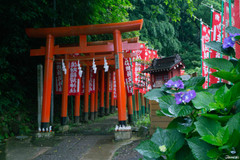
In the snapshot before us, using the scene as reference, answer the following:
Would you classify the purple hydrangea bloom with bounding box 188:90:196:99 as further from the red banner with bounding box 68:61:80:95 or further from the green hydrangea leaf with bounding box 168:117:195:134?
the red banner with bounding box 68:61:80:95

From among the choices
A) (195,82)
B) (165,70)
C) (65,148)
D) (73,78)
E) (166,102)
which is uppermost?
(165,70)

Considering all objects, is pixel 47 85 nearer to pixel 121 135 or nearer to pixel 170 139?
pixel 121 135

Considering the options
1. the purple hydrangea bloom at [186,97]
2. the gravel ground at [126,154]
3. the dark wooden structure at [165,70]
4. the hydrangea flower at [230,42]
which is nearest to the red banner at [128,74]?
the dark wooden structure at [165,70]

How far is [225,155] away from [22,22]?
808 centimetres

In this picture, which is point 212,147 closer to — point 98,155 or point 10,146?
→ point 98,155

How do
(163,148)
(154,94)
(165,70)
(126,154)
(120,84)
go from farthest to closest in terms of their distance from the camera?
(165,70), (120,84), (126,154), (154,94), (163,148)

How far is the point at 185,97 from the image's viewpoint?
3.04ft

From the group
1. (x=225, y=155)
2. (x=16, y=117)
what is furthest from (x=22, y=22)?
(x=225, y=155)

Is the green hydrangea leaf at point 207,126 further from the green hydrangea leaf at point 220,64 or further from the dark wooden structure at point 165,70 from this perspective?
the dark wooden structure at point 165,70

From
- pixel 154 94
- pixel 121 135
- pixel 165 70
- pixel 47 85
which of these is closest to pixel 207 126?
pixel 154 94

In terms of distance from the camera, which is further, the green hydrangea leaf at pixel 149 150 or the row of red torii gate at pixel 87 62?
the row of red torii gate at pixel 87 62

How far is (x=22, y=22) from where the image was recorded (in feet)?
24.1

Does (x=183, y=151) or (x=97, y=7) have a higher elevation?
(x=97, y=7)

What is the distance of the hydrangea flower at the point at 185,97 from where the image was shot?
92cm
